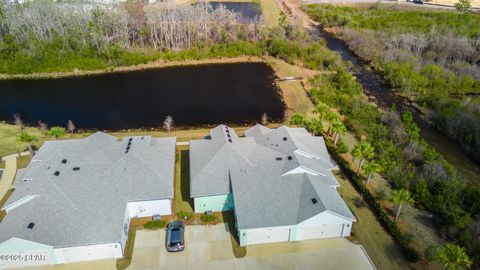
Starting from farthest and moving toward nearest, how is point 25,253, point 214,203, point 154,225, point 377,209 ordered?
point 377,209 < point 214,203 < point 154,225 < point 25,253

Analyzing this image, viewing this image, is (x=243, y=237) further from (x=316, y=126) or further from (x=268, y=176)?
(x=316, y=126)

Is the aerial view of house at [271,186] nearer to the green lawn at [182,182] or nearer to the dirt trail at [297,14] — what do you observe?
the green lawn at [182,182]

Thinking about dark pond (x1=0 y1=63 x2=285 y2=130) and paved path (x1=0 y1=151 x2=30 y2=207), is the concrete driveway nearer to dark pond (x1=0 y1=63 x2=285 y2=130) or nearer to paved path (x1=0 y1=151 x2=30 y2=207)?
paved path (x1=0 y1=151 x2=30 y2=207)

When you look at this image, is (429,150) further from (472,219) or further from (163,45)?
(163,45)

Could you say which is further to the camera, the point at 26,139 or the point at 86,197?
the point at 26,139

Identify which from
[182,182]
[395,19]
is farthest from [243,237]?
[395,19]

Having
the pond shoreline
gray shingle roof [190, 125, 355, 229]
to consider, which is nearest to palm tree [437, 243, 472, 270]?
→ gray shingle roof [190, 125, 355, 229]

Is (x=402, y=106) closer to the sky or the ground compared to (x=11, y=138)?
closer to the sky

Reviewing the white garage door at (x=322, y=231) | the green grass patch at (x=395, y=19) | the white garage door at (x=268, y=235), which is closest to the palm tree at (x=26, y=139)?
the white garage door at (x=268, y=235)
